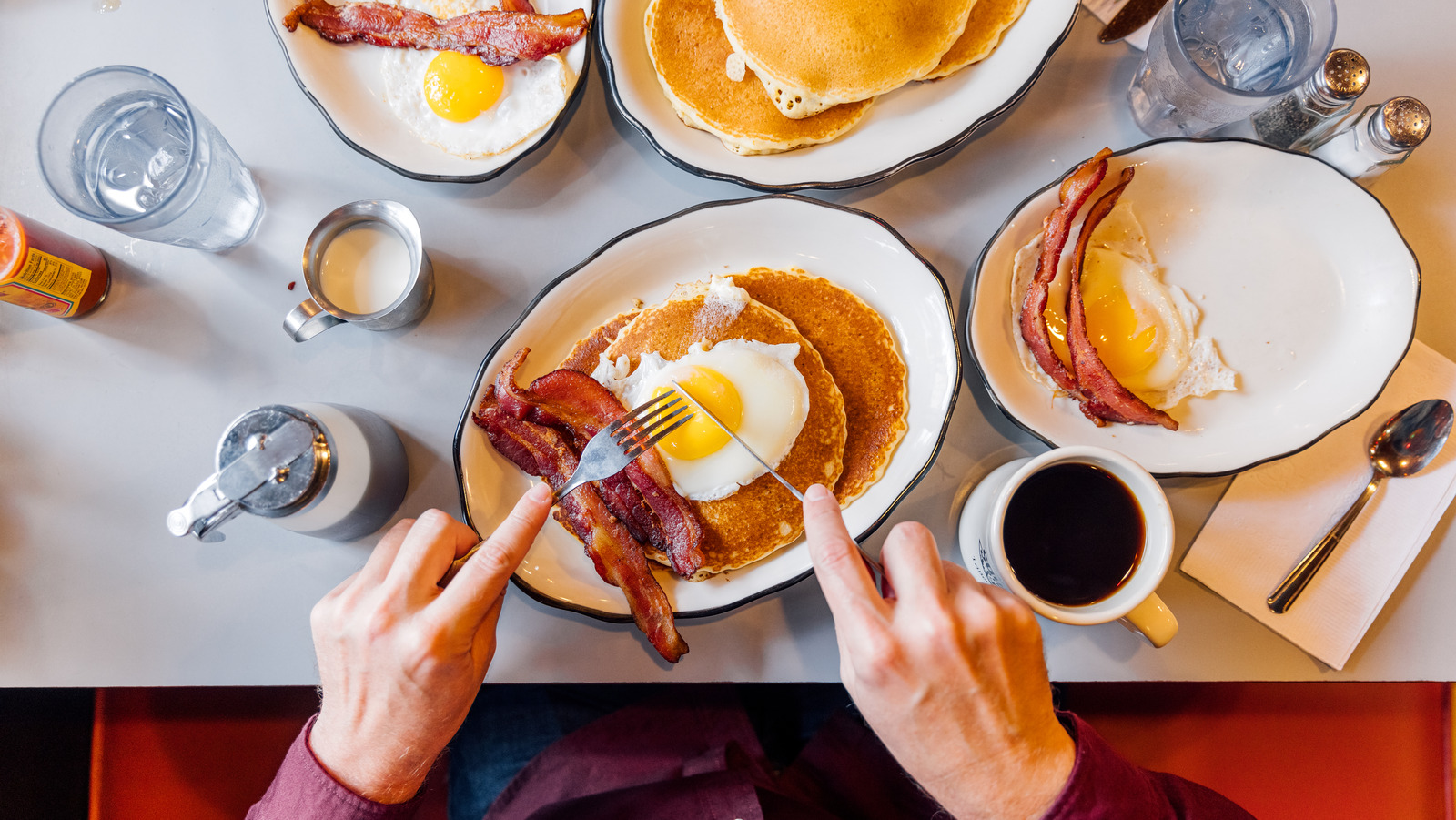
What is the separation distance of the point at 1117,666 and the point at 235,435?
5.84 feet

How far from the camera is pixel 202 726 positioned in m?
1.74

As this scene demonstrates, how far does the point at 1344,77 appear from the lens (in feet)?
4.64

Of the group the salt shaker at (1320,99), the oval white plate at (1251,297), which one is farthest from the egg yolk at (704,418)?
the salt shaker at (1320,99)

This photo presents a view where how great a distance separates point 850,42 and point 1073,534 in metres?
1.06

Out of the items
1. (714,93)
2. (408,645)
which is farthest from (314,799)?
(714,93)

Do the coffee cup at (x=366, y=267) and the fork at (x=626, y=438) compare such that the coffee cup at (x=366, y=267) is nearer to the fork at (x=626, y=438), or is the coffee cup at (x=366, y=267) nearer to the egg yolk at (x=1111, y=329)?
the fork at (x=626, y=438)

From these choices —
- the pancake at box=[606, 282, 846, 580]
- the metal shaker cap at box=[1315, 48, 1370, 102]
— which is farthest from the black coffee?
the metal shaker cap at box=[1315, 48, 1370, 102]

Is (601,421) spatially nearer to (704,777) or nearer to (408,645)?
(408,645)

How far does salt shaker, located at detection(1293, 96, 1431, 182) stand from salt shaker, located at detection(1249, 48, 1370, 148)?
0.08 ft

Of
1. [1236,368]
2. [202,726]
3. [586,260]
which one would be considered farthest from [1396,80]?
[202,726]

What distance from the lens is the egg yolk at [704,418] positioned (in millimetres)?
1365

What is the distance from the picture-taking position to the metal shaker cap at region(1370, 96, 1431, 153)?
1348 mm

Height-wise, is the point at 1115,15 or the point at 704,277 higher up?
the point at 1115,15

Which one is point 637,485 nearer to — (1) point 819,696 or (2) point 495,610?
(2) point 495,610
